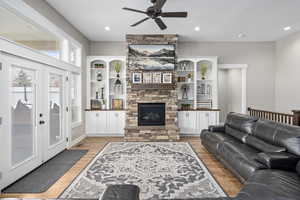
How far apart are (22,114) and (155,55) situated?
3.96 meters

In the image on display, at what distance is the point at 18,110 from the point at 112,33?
11.7 ft

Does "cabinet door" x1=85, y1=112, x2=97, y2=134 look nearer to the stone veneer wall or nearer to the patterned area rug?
the stone veneer wall

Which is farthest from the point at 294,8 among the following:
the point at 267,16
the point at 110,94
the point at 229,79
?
the point at 110,94

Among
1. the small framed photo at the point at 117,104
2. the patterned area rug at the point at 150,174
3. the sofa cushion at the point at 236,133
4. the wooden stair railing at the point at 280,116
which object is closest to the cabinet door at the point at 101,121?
the small framed photo at the point at 117,104

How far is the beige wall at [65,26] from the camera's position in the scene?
135 inches

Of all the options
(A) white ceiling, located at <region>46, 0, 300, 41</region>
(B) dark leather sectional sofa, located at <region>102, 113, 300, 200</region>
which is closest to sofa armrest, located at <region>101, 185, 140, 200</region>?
(B) dark leather sectional sofa, located at <region>102, 113, 300, 200</region>

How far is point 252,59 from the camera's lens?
645 cm

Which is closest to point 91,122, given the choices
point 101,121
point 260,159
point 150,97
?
point 101,121

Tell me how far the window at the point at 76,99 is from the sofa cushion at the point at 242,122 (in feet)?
14.1

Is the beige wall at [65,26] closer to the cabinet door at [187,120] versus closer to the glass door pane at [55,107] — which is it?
the glass door pane at [55,107]

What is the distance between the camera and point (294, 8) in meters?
3.94

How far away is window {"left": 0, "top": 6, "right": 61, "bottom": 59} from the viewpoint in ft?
9.02

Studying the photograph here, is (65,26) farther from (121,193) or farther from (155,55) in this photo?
(121,193)

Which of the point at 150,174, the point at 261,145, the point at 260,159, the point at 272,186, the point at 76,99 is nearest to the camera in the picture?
the point at 272,186
